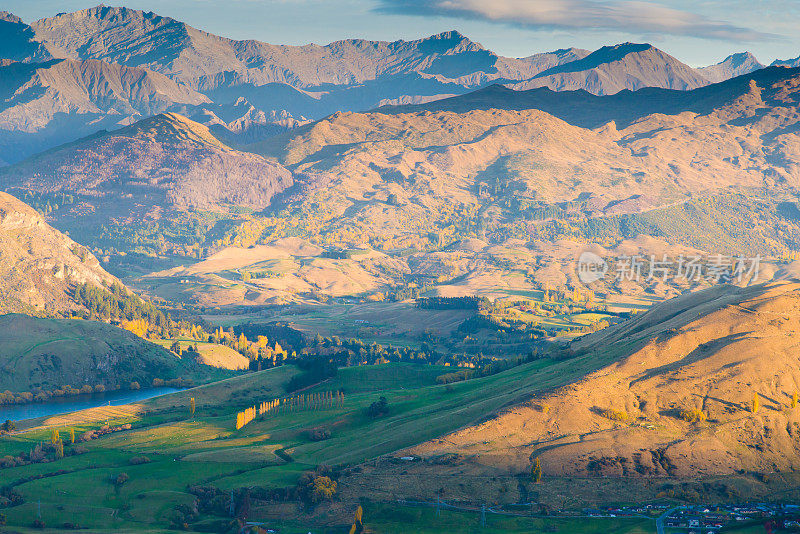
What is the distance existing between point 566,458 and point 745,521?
106 feet

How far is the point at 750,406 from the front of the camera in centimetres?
17400

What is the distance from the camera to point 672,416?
573 ft

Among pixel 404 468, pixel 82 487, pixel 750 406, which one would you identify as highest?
pixel 750 406

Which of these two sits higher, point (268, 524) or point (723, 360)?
point (723, 360)

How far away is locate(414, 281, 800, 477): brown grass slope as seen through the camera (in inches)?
6348

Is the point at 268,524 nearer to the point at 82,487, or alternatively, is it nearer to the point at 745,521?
the point at 82,487

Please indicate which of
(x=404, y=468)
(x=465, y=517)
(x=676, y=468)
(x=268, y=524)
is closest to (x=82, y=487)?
→ (x=268, y=524)

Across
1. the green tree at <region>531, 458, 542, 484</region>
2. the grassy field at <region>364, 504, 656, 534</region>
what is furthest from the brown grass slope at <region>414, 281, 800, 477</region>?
the grassy field at <region>364, 504, 656, 534</region>

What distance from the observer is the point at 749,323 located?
196 metres

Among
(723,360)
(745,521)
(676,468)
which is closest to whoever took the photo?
(745,521)

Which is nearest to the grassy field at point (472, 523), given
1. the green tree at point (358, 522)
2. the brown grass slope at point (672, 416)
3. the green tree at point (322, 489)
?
the green tree at point (358, 522)

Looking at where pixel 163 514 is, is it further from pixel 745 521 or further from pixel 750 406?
pixel 750 406

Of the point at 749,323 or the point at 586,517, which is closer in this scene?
the point at 586,517

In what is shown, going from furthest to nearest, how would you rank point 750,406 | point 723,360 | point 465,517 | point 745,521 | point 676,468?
point 723,360
point 750,406
point 676,468
point 465,517
point 745,521
